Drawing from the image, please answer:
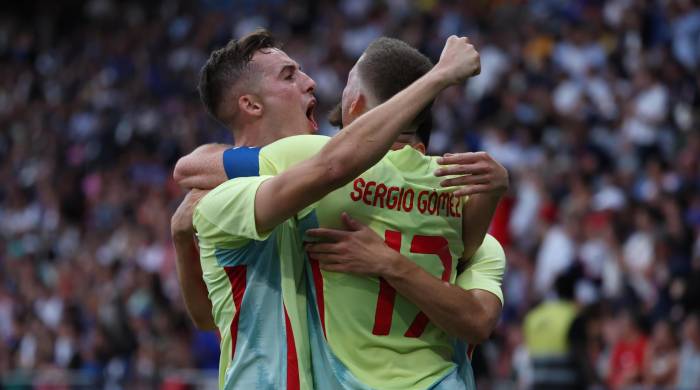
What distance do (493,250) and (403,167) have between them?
54 cm

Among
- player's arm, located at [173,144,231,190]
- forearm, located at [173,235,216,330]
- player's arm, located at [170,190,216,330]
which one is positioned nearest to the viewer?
player's arm, located at [173,144,231,190]

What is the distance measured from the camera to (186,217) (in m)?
4.06

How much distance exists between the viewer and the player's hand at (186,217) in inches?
159

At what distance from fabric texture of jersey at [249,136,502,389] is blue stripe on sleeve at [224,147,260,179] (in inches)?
1.4

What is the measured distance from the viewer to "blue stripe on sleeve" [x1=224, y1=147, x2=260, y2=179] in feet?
12.5

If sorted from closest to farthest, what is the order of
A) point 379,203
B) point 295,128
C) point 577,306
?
point 379,203, point 295,128, point 577,306

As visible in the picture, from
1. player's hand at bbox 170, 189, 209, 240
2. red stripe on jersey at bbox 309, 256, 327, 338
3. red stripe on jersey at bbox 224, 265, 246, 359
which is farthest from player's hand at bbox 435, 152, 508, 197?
player's hand at bbox 170, 189, 209, 240

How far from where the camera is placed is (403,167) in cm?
378

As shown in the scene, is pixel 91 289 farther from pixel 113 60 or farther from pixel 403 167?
pixel 403 167

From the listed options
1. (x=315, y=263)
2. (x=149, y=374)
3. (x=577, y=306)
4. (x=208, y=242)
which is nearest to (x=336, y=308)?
(x=315, y=263)

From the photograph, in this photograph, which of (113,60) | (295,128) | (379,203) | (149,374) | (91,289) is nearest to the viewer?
(379,203)

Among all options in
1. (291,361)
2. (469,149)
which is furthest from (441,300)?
(469,149)

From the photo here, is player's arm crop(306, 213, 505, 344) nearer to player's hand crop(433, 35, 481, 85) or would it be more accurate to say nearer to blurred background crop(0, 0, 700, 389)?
player's hand crop(433, 35, 481, 85)

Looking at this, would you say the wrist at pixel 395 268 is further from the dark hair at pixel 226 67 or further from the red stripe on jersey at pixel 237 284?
the dark hair at pixel 226 67
